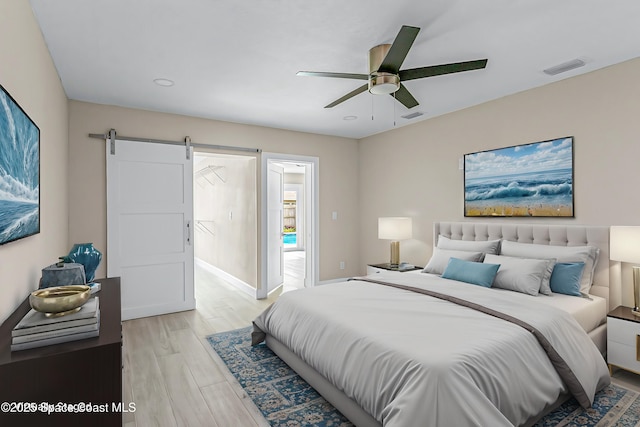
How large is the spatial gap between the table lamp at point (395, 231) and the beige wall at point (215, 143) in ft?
3.92

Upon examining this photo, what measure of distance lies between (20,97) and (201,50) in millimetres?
1236

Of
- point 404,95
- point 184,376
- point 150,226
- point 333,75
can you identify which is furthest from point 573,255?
point 150,226

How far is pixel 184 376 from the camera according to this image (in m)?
2.71

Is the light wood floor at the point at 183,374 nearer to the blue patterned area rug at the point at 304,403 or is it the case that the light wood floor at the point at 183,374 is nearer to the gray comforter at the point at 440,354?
the blue patterned area rug at the point at 304,403

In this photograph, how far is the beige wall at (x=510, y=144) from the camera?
2922 millimetres

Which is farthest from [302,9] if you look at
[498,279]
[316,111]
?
[498,279]

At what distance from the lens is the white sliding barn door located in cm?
402

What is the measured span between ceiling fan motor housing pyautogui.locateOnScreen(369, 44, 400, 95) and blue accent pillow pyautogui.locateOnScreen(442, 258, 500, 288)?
182 centimetres

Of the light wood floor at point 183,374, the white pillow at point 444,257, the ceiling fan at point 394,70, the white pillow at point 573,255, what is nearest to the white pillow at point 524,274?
the white pillow at point 573,255

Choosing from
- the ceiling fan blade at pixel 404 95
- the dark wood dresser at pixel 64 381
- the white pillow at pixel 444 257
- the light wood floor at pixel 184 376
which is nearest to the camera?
the dark wood dresser at pixel 64 381

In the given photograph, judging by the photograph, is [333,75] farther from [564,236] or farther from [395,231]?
[395,231]

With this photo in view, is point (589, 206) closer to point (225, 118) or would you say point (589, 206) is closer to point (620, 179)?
point (620, 179)

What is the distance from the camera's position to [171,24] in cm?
228

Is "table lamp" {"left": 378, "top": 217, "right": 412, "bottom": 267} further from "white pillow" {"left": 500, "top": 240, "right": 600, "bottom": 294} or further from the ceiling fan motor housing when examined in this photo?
the ceiling fan motor housing
